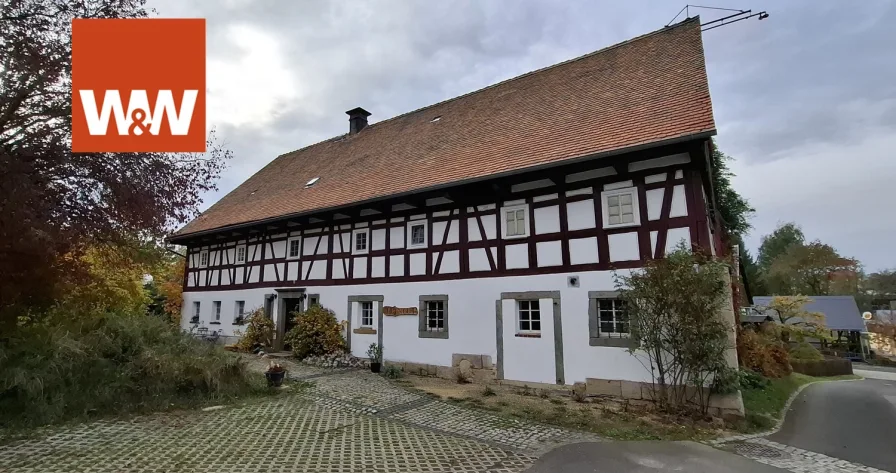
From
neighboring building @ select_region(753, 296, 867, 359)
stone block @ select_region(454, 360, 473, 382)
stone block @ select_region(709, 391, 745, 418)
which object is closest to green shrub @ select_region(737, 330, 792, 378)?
stone block @ select_region(709, 391, 745, 418)

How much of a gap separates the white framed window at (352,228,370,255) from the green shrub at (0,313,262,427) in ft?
16.9

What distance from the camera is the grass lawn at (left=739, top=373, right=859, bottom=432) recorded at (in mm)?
8211

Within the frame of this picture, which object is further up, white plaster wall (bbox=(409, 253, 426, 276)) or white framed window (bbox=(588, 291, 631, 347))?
white plaster wall (bbox=(409, 253, 426, 276))

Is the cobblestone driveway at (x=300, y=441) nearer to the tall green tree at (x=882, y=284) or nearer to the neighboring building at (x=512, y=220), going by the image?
the neighboring building at (x=512, y=220)

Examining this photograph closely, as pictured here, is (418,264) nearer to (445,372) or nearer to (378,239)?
(378,239)

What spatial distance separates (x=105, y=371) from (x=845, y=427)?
1368 cm

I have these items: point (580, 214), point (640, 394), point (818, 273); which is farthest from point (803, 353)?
point (818, 273)

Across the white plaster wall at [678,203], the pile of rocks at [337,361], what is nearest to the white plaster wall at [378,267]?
the pile of rocks at [337,361]

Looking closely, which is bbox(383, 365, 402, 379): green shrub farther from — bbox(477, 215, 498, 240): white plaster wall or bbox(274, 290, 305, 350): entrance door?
bbox(274, 290, 305, 350): entrance door

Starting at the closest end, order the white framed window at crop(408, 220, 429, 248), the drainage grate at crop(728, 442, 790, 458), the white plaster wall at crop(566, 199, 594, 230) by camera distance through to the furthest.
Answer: the drainage grate at crop(728, 442, 790, 458), the white plaster wall at crop(566, 199, 594, 230), the white framed window at crop(408, 220, 429, 248)

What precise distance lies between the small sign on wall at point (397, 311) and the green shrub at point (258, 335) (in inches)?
196

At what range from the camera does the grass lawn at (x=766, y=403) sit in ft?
26.9

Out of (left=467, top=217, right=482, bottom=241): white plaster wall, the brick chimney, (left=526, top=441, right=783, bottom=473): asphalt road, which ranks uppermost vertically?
the brick chimney

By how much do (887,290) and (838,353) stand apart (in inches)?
771
